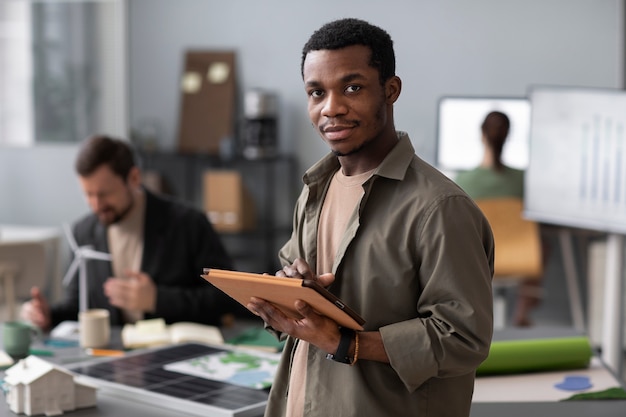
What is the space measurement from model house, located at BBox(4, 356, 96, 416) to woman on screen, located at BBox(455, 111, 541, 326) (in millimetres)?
2972

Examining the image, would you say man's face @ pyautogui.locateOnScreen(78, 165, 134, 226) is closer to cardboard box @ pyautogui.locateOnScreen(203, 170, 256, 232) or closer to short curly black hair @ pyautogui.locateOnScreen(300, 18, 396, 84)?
short curly black hair @ pyautogui.locateOnScreen(300, 18, 396, 84)

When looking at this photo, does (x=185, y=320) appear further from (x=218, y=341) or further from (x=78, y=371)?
(x=78, y=371)

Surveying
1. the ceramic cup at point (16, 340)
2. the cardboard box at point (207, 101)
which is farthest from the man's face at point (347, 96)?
the cardboard box at point (207, 101)

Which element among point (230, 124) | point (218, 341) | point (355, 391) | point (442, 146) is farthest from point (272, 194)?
point (355, 391)

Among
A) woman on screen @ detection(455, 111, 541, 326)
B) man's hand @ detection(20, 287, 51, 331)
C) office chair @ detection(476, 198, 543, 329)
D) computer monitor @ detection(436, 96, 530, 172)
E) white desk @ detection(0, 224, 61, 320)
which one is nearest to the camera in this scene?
man's hand @ detection(20, 287, 51, 331)

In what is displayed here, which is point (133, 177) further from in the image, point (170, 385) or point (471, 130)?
point (471, 130)

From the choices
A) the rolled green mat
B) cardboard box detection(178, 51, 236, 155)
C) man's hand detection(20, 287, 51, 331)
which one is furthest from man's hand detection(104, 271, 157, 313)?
cardboard box detection(178, 51, 236, 155)

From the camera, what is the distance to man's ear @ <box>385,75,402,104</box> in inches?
59.6

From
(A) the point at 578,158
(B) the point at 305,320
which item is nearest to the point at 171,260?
(A) the point at 578,158

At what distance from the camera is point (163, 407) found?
2.08 meters

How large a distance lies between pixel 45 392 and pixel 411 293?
939 millimetres

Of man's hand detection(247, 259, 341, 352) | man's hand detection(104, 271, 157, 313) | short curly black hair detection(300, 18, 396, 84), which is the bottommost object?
man's hand detection(104, 271, 157, 313)

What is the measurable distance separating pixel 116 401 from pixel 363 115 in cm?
103

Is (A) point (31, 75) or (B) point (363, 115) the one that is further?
(A) point (31, 75)
